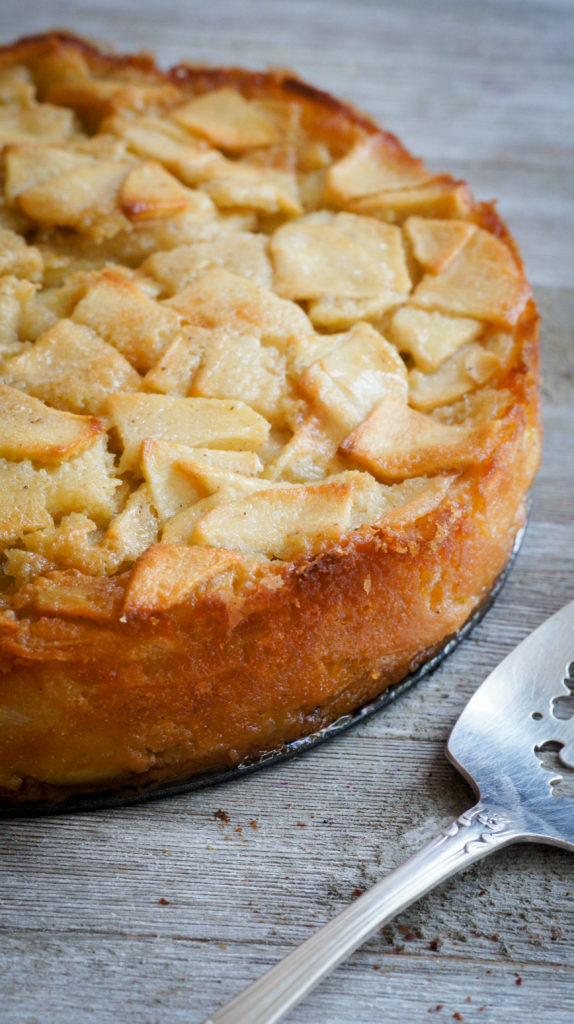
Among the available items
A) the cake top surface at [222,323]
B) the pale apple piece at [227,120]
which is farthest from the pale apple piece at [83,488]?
the pale apple piece at [227,120]

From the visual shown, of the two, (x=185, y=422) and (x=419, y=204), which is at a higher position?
(x=419, y=204)

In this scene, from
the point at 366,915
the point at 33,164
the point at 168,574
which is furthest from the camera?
the point at 33,164

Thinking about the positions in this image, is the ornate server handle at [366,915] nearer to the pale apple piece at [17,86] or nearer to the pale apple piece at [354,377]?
the pale apple piece at [354,377]

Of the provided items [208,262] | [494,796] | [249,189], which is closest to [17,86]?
[249,189]

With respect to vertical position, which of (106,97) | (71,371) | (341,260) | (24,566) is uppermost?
(106,97)

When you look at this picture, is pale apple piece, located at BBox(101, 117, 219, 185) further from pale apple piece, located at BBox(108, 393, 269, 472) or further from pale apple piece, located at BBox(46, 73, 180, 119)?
pale apple piece, located at BBox(108, 393, 269, 472)

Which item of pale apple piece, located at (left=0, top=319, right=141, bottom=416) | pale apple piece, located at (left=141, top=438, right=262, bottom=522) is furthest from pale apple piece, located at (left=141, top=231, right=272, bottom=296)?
pale apple piece, located at (left=141, top=438, right=262, bottom=522)

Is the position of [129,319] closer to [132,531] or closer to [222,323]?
[222,323]

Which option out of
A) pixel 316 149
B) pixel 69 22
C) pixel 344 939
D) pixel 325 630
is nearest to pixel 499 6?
pixel 69 22
